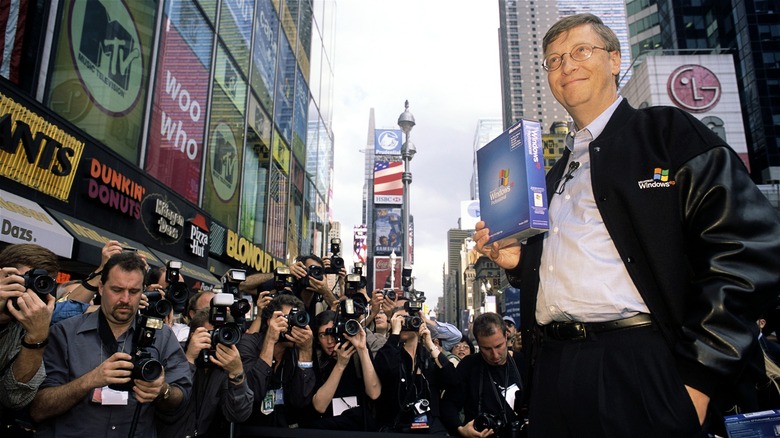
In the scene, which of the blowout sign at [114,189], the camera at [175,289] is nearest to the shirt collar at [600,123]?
the camera at [175,289]

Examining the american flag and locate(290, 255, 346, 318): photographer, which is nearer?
locate(290, 255, 346, 318): photographer

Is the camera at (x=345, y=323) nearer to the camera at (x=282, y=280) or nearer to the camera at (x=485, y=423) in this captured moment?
the camera at (x=282, y=280)

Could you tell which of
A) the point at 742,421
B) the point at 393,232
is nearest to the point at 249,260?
the point at 742,421

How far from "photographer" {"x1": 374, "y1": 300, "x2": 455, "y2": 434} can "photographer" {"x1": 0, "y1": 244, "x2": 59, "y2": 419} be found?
9.82 feet

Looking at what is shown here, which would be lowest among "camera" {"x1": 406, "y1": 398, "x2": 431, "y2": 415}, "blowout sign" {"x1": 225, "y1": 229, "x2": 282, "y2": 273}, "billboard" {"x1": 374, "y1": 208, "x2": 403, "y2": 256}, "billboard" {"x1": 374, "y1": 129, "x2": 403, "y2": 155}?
"camera" {"x1": 406, "y1": 398, "x2": 431, "y2": 415}

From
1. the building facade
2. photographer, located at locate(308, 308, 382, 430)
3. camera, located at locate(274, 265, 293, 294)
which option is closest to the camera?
photographer, located at locate(308, 308, 382, 430)

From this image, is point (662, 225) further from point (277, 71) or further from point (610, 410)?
point (277, 71)

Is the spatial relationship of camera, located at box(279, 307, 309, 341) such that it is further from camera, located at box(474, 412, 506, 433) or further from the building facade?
the building facade

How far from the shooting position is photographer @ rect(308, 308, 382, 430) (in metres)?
4.71

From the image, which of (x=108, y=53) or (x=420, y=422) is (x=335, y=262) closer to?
(x=420, y=422)

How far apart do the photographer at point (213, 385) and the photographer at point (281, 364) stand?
33cm

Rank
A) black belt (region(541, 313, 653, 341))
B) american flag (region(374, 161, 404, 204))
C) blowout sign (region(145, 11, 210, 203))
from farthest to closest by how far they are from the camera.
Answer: american flag (region(374, 161, 404, 204)), blowout sign (region(145, 11, 210, 203)), black belt (region(541, 313, 653, 341))

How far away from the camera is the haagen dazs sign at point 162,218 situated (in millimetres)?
11805

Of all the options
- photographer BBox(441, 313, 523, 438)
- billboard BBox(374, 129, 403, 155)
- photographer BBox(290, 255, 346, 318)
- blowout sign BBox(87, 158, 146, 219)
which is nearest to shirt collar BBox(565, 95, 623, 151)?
photographer BBox(441, 313, 523, 438)
